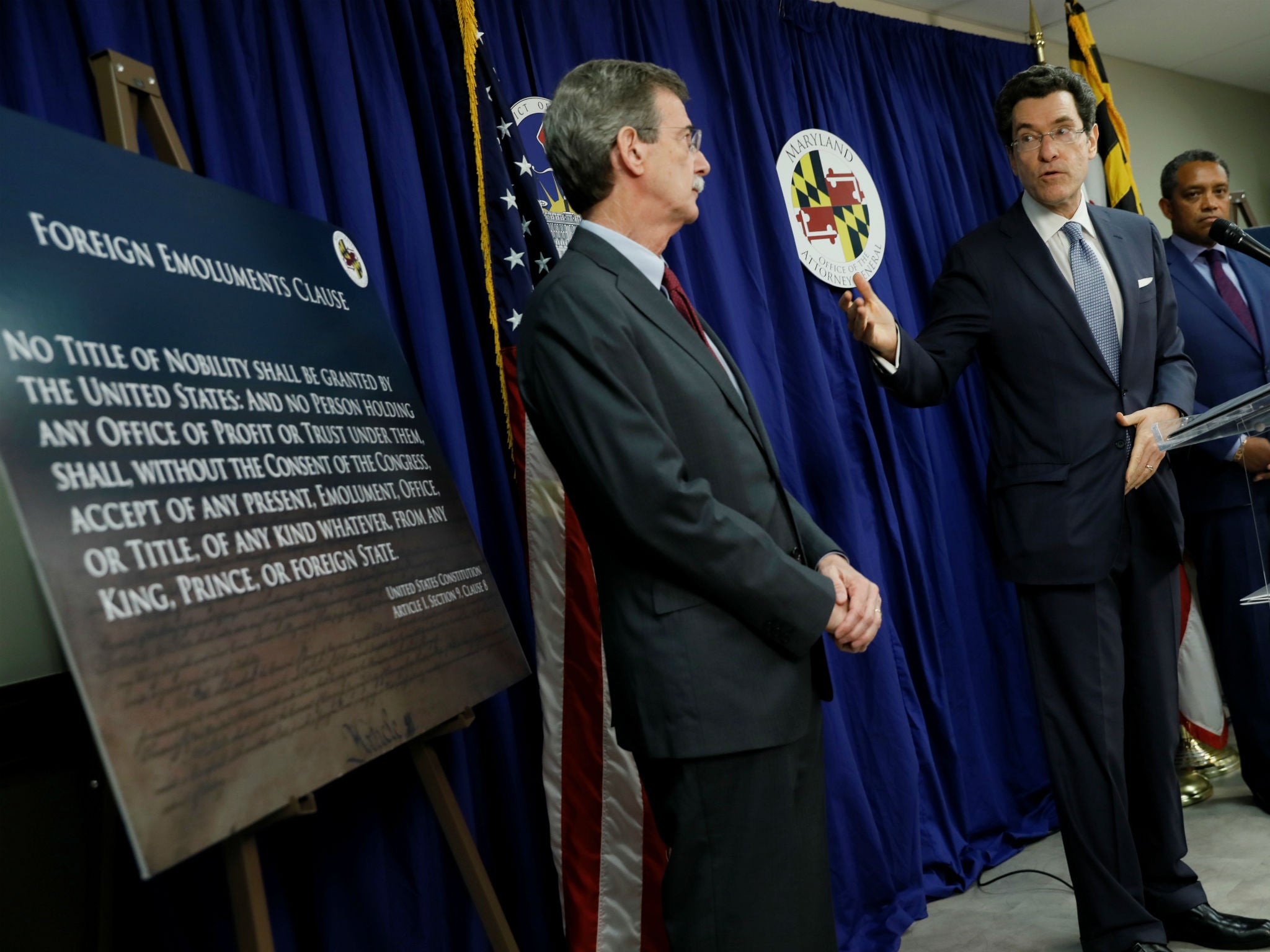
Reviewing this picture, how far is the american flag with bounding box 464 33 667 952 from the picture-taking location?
209cm

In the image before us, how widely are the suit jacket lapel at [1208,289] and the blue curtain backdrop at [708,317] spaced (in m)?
0.68

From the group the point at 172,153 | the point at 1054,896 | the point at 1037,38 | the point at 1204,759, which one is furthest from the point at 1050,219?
the point at 1204,759

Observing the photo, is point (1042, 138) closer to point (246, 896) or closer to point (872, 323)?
point (872, 323)

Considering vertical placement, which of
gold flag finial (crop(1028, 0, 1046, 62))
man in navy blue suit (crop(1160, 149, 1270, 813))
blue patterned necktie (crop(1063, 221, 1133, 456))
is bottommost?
man in navy blue suit (crop(1160, 149, 1270, 813))

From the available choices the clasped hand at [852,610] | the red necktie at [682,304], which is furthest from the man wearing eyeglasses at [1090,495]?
the clasped hand at [852,610]

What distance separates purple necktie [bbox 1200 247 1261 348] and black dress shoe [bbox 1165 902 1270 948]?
1.68 metres

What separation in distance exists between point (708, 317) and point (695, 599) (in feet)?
4.86

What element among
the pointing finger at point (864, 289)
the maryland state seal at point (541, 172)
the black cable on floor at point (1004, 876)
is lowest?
the black cable on floor at point (1004, 876)

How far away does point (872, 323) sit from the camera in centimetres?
234

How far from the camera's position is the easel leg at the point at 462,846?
1685mm

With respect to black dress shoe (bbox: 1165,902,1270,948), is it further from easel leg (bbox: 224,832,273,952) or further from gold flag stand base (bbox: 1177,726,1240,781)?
easel leg (bbox: 224,832,273,952)

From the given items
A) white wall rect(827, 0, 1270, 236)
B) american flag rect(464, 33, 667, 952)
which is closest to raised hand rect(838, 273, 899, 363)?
american flag rect(464, 33, 667, 952)

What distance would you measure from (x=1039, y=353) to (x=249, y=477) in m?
1.77

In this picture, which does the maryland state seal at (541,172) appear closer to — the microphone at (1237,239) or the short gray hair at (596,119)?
the short gray hair at (596,119)
